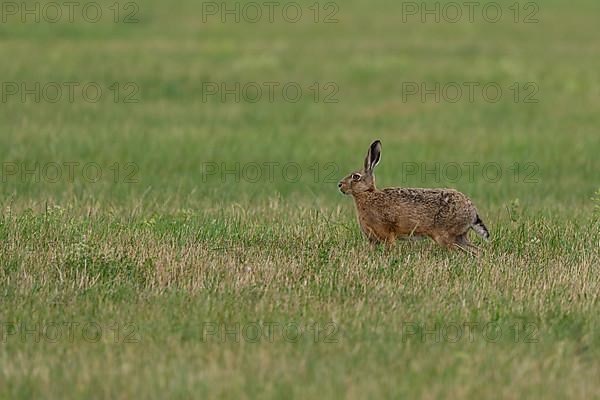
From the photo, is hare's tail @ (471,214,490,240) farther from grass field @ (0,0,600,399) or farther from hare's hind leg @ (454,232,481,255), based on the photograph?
grass field @ (0,0,600,399)

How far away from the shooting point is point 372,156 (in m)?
10.5

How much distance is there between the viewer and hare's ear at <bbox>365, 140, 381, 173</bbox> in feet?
34.2

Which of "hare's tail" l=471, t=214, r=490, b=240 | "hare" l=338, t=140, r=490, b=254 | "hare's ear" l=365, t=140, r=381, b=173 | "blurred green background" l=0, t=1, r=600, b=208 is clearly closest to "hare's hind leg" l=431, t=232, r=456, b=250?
"hare" l=338, t=140, r=490, b=254

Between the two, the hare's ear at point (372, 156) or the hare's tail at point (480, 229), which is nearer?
the hare's tail at point (480, 229)

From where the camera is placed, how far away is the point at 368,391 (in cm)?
641

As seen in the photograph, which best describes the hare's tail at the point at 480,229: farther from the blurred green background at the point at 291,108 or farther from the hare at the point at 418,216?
the blurred green background at the point at 291,108

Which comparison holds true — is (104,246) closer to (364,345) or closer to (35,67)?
(364,345)

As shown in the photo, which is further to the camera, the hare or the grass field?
the hare

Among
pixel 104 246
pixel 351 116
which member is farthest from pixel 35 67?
pixel 104 246

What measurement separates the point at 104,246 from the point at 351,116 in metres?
13.2

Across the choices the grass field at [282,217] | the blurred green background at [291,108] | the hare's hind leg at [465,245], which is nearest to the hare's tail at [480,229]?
the hare's hind leg at [465,245]

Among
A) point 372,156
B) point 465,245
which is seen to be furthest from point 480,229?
point 372,156

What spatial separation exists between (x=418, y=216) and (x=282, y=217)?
2.25 m

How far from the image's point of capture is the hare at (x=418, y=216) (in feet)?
32.9
